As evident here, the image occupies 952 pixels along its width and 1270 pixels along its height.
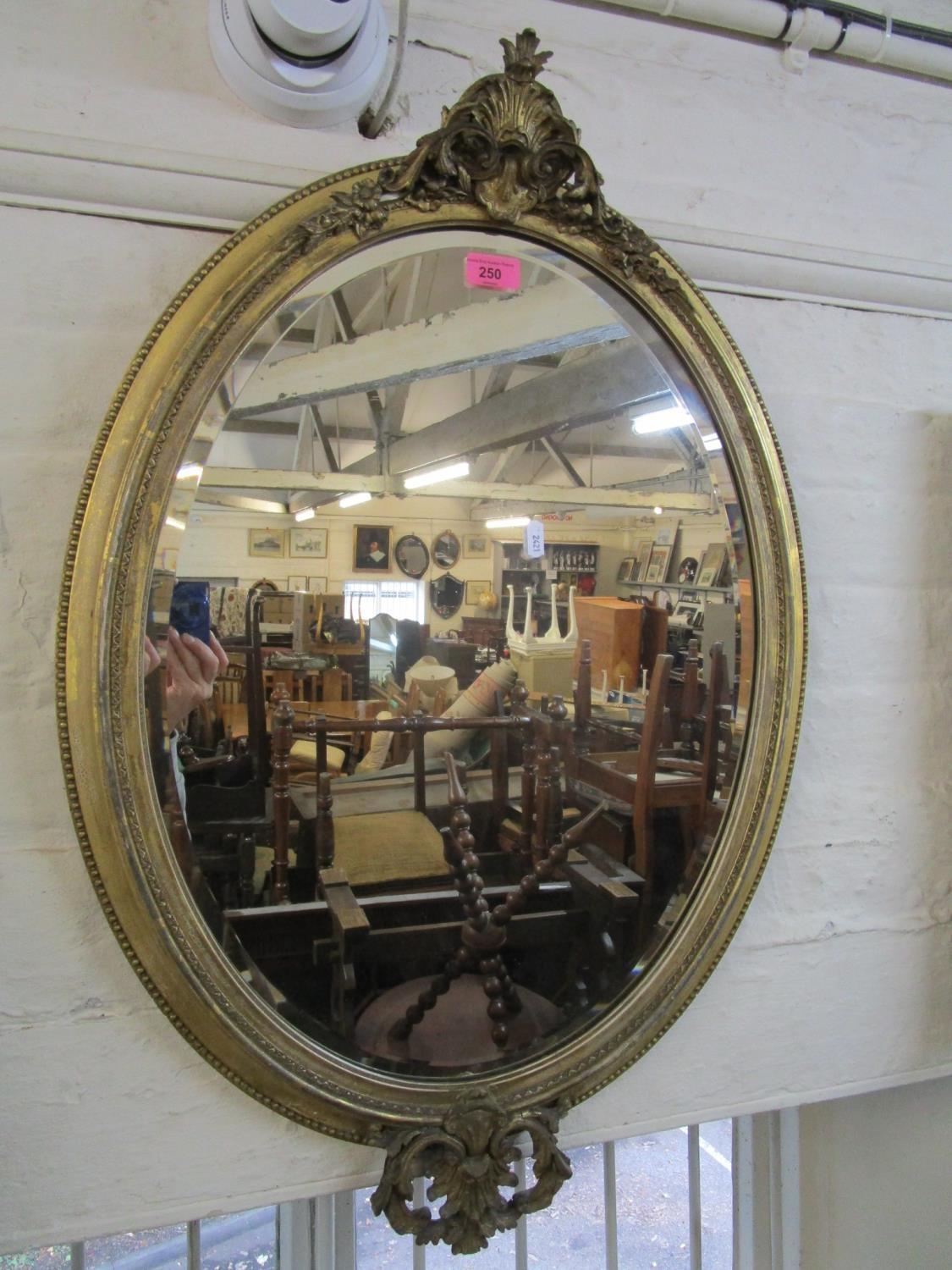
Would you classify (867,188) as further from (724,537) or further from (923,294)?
(724,537)

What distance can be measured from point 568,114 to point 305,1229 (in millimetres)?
1194

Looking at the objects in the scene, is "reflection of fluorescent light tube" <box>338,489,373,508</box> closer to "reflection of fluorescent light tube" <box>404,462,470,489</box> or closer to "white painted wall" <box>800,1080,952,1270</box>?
"reflection of fluorescent light tube" <box>404,462,470,489</box>

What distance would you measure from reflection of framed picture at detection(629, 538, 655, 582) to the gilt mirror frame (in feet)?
0.32

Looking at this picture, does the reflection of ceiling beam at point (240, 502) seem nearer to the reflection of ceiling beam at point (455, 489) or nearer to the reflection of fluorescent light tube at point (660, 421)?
the reflection of ceiling beam at point (455, 489)

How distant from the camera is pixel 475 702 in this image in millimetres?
751

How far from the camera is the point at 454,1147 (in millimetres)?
703

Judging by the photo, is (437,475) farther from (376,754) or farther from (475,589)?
(376,754)

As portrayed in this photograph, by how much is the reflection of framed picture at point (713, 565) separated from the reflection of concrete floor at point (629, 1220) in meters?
0.69

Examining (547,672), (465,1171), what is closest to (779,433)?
(547,672)

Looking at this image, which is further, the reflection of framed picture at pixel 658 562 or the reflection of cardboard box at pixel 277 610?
the reflection of framed picture at pixel 658 562

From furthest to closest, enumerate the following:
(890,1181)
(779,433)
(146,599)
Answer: (890,1181) → (779,433) → (146,599)

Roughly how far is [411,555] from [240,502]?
0.49 ft

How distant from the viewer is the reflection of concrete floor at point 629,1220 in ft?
3.11

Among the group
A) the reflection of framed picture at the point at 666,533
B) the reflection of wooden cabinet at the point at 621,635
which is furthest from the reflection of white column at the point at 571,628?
the reflection of framed picture at the point at 666,533
